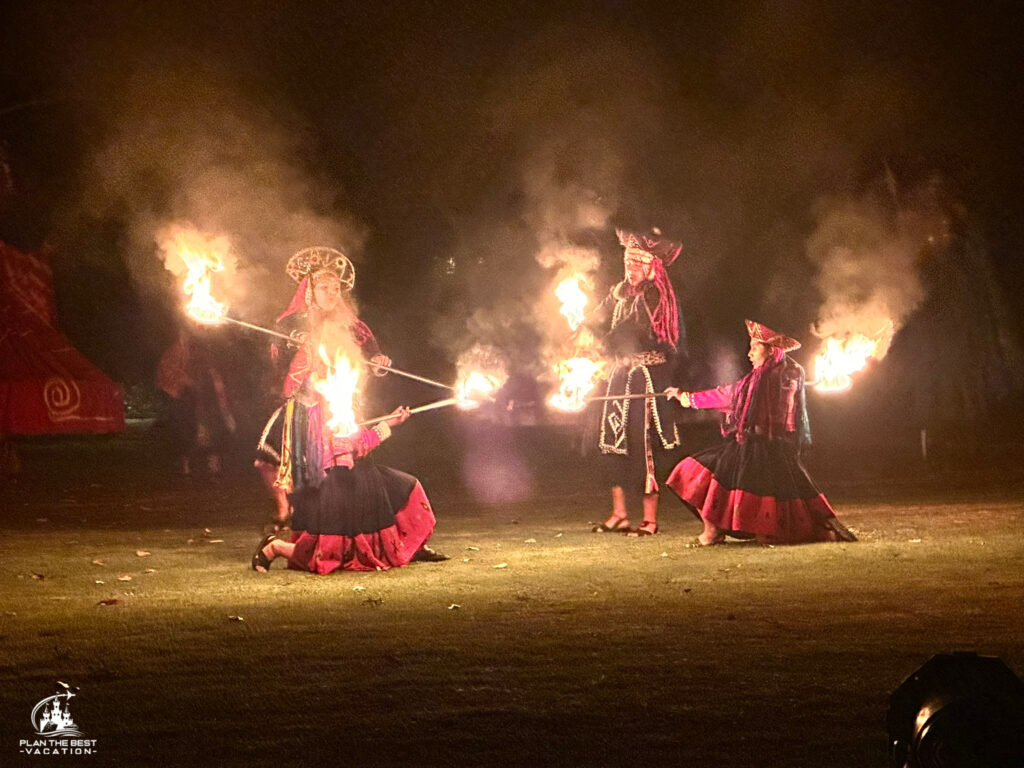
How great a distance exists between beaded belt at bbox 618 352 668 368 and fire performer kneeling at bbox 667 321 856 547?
42.5 inches

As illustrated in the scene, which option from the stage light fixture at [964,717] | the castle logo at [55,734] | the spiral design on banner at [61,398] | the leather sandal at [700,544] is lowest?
the castle logo at [55,734]

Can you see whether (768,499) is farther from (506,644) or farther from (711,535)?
(506,644)

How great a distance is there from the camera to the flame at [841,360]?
11.6m

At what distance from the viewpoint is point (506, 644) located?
7.04m

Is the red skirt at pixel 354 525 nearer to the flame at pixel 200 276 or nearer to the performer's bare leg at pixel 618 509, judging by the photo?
the flame at pixel 200 276

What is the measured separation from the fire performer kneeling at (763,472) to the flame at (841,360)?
0.21 meters

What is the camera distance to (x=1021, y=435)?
27.5 metres

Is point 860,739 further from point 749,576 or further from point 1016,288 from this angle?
point 1016,288

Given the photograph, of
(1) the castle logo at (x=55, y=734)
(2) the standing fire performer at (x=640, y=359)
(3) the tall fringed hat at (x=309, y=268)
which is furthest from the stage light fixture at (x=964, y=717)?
(2) the standing fire performer at (x=640, y=359)

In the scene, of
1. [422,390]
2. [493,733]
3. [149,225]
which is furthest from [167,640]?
[422,390]

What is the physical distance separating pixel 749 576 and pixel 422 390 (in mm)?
28552

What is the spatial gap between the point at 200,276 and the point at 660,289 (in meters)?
4.27

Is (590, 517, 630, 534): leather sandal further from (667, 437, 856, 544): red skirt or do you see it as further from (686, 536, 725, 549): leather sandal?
(667, 437, 856, 544): red skirt

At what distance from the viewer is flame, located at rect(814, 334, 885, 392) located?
1163 cm
